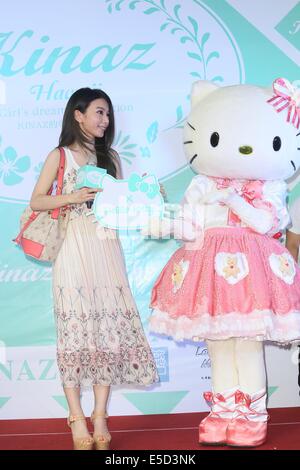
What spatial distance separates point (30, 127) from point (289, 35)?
130cm

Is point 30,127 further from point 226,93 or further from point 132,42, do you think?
point 226,93

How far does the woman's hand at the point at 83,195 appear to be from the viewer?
10.6 ft

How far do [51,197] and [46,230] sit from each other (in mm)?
184

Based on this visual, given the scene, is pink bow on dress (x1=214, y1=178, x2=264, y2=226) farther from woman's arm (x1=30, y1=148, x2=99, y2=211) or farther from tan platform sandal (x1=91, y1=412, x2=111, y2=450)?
tan platform sandal (x1=91, y1=412, x2=111, y2=450)

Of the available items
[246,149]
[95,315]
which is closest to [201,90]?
[246,149]

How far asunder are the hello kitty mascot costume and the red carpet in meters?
0.18

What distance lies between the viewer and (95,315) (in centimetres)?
334

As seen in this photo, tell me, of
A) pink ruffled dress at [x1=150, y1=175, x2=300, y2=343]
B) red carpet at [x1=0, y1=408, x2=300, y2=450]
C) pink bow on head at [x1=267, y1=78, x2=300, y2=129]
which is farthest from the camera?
red carpet at [x1=0, y1=408, x2=300, y2=450]

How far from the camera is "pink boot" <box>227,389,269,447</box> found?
315cm

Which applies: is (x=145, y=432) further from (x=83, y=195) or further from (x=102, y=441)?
(x=83, y=195)

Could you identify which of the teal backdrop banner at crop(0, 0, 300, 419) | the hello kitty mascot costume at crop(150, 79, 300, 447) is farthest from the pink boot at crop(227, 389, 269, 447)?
the teal backdrop banner at crop(0, 0, 300, 419)

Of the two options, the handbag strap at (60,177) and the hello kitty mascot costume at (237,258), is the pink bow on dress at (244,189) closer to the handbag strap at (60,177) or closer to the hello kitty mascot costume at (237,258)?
the hello kitty mascot costume at (237,258)

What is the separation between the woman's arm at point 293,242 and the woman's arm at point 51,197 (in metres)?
0.89

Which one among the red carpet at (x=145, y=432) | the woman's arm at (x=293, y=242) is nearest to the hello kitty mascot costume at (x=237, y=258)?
the red carpet at (x=145, y=432)
